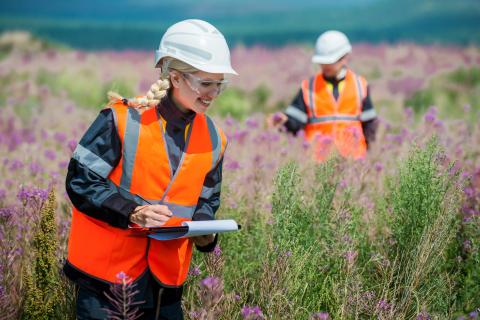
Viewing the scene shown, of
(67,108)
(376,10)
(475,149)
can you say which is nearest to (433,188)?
(475,149)

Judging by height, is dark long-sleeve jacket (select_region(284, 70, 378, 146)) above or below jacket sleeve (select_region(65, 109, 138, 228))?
below

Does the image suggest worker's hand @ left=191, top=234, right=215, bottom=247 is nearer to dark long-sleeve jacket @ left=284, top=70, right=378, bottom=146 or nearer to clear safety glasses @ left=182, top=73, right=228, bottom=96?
clear safety glasses @ left=182, top=73, right=228, bottom=96

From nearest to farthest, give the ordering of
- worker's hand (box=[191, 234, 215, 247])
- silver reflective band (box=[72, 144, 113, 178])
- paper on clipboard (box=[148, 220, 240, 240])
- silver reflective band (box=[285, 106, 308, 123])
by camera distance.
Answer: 1. paper on clipboard (box=[148, 220, 240, 240])
2. silver reflective band (box=[72, 144, 113, 178])
3. worker's hand (box=[191, 234, 215, 247])
4. silver reflective band (box=[285, 106, 308, 123])

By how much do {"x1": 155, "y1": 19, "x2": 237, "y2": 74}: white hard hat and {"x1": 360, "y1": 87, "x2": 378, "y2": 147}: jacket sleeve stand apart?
11.7 ft

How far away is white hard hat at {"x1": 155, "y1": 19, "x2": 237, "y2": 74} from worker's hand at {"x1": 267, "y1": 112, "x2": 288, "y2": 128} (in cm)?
305

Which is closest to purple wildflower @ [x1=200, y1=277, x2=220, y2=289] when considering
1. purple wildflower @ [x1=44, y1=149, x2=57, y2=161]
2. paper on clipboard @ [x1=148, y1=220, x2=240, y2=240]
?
paper on clipboard @ [x1=148, y1=220, x2=240, y2=240]

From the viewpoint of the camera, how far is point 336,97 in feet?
20.1

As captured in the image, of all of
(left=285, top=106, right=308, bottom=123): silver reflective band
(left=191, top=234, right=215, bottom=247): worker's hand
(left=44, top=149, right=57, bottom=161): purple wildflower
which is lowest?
(left=44, top=149, right=57, bottom=161): purple wildflower

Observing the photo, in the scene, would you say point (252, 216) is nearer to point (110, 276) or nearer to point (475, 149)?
point (110, 276)

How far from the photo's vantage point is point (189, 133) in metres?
2.92

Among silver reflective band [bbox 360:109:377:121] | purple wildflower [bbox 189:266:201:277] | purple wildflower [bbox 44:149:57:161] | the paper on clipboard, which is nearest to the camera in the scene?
the paper on clipboard

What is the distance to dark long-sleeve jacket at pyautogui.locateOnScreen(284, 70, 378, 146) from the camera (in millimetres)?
6199

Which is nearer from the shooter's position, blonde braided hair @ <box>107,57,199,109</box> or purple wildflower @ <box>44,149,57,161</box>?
blonde braided hair @ <box>107,57,199,109</box>

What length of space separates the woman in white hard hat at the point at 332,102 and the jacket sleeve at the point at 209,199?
2935 mm
